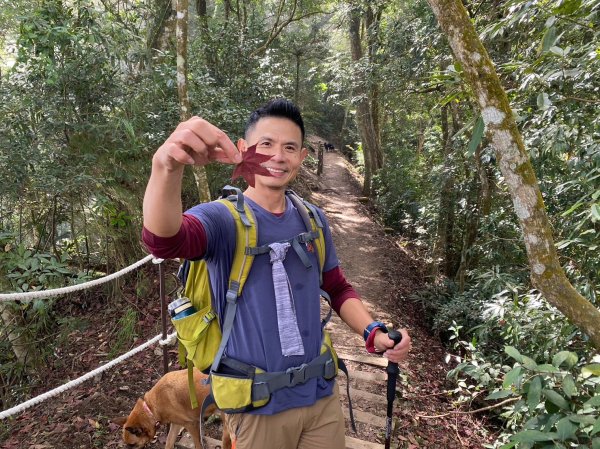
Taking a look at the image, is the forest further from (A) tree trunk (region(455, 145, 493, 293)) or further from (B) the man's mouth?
(B) the man's mouth

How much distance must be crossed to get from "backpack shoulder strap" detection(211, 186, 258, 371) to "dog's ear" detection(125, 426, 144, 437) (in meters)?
1.86

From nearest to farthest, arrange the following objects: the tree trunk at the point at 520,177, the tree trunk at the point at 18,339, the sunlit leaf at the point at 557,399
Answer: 1. the sunlit leaf at the point at 557,399
2. the tree trunk at the point at 520,177
3. the tree trunk at the point at 18,339

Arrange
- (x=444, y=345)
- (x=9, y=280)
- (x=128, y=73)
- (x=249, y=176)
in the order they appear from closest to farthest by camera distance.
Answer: (x=249, y=176)
(x=9, y=280)
(x=128, y=73)
(x=444, y=345)

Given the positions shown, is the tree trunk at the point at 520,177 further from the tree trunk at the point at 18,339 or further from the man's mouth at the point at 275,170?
the tree trunk at the point at 18,339

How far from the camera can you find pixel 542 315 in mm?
3590

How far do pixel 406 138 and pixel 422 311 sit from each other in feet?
32.4

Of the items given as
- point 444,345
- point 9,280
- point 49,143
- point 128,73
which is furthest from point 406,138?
point 9,280

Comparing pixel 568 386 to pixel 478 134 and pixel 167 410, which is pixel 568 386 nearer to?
pixel 478 134

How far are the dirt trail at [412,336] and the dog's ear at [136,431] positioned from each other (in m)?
1.92

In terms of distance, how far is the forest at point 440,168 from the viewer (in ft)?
7.10

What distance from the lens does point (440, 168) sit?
838cm

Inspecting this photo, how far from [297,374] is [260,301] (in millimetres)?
340

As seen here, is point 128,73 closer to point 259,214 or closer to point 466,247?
point 259,214

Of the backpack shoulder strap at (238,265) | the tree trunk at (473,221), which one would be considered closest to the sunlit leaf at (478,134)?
the backpack shoulder strap at (238,265)
